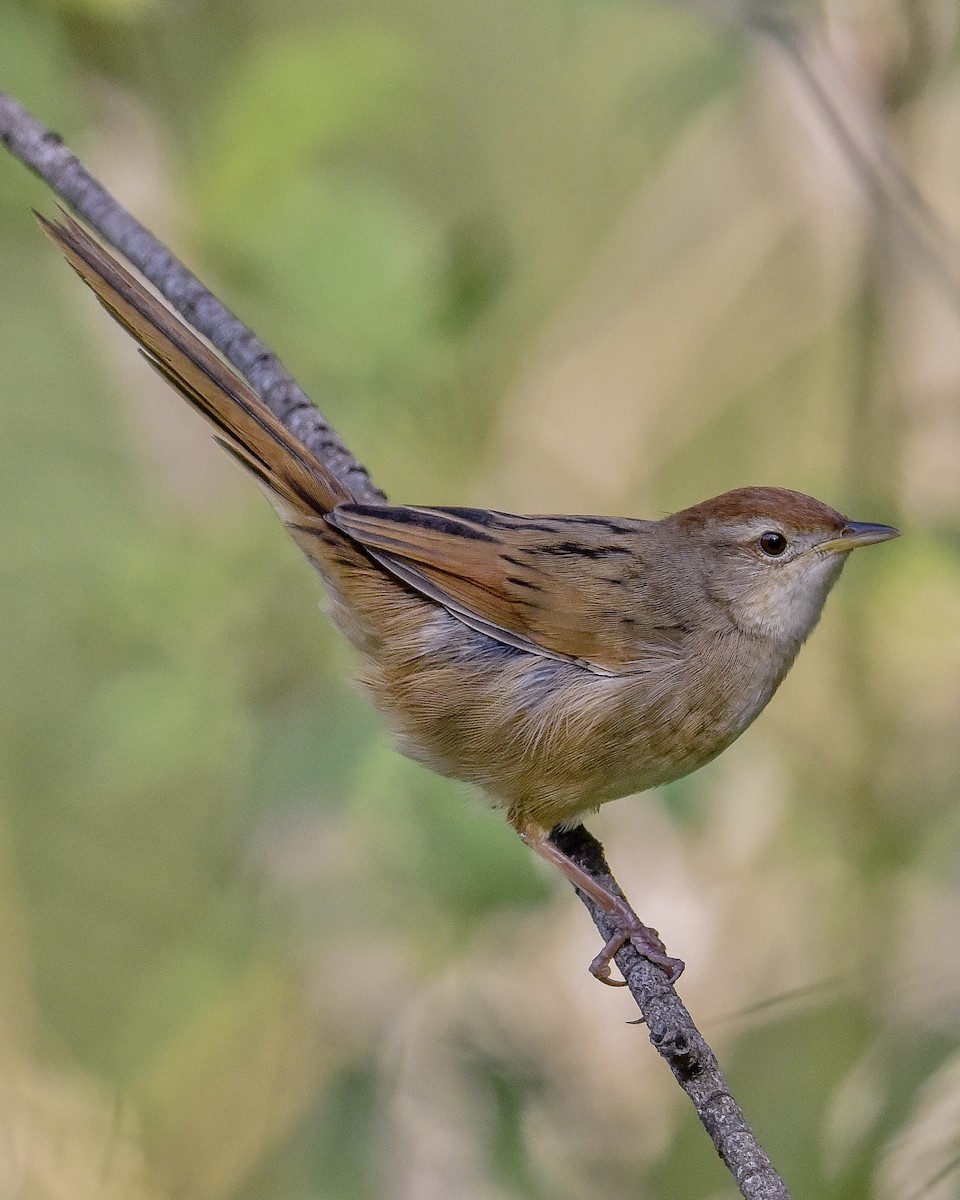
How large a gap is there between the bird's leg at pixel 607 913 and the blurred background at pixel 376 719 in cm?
7

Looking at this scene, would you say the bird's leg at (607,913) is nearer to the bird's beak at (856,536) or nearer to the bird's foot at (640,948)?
the bird's foot at (640,948)

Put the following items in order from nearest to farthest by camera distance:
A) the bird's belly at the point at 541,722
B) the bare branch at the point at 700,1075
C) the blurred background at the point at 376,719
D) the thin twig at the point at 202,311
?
the bare branch at the point at 700,1075 < the bird's belly at the point at 541,722 < the thin twig at the point at 202,311 < the blurred background at the point at 376,719

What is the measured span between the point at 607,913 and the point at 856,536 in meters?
1.13

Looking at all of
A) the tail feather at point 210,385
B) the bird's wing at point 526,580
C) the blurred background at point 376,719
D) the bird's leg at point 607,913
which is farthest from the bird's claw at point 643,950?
the tail feather at point 210,385

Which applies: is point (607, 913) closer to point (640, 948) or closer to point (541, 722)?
point (640, 948)

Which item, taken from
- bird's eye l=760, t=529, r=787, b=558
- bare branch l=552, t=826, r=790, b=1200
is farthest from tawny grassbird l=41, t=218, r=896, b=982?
bare branch l=552, t=826, r=790, b=1200

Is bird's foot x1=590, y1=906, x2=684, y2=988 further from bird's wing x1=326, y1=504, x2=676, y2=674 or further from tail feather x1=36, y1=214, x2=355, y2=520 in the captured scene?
tail feather x1=36, y1=214, x2=355, y2=520

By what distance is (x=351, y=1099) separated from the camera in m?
3.59

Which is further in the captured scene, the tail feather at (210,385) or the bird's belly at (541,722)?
the bird's belly at (541,722)

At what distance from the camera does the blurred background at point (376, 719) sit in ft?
11.9

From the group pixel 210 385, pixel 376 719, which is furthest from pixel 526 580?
pixel 210 385

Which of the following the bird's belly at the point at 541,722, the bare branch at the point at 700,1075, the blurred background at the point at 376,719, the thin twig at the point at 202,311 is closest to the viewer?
the bare branch at the point at 700,1075

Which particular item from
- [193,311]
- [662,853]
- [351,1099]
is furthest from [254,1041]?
[193,311]

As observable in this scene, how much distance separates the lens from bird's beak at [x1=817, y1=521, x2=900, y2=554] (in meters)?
3.27
